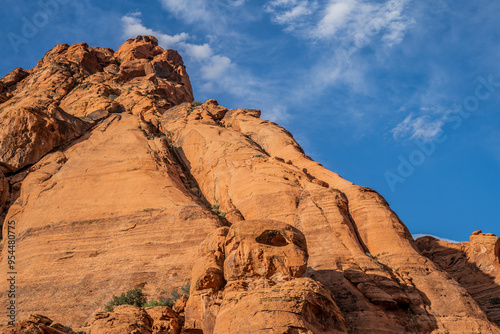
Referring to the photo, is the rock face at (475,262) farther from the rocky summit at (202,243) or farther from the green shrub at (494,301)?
the rocky summit at (202,243)

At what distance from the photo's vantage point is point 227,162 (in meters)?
33.0

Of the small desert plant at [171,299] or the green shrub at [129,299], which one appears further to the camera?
the green shrub at [129,299]

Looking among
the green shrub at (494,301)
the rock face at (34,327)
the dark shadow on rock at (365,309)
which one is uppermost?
the green shrub at (494,301)

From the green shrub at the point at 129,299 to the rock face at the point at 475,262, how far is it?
20.8m

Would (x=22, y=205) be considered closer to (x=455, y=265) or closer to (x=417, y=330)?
(x=417, y=330)

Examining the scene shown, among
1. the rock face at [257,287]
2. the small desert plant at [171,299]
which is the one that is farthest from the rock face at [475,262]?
the small desert plant at [171,299]

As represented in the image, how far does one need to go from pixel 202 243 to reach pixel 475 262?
22552 millimetres

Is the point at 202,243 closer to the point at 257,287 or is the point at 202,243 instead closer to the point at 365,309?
the point at 257,287

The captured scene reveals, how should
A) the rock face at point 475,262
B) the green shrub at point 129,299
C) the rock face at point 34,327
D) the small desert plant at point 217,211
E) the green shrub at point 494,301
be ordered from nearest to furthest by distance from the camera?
1. the rock face at point 34,327
2. the green shrub at point 129,299
3. the small desert plant at point 217,211
4. the green shrub at point 494,301
5. the rock face at point 475,262

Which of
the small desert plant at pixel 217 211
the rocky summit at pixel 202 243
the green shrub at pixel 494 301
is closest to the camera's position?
the rocky summit at pixel 202 243

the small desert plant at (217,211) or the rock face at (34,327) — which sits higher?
the small desert plant at (217,211)

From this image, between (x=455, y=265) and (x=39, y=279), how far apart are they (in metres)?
27.7

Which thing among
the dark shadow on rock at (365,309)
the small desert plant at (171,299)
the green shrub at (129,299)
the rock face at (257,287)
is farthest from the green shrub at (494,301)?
the green shrub at (129,299)

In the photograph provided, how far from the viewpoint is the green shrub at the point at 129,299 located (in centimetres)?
2108
